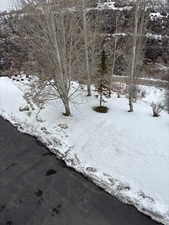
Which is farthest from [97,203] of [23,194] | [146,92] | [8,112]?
[146,92]

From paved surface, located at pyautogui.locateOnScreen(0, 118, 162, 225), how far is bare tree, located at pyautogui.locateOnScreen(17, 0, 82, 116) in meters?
2.77

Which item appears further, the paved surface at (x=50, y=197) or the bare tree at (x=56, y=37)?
the bare tree at (x=56, y=37)

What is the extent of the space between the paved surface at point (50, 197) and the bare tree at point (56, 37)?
277cm

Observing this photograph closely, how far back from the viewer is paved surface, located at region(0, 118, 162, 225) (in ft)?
12.9

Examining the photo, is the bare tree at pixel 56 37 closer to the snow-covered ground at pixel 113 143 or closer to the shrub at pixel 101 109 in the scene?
the snow-covered ground at pixel 113 143

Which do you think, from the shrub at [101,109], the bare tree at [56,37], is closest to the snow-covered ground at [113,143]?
the shrub at [101,109]

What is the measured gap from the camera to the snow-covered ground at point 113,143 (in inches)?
179

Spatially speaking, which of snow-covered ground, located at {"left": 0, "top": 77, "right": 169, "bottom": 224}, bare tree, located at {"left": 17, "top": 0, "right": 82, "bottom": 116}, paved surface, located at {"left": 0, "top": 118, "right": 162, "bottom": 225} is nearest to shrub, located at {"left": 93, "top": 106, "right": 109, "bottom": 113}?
snow-covered ground, located at {"left": 0, "top": 77, "right": 169, "bottom": 224}

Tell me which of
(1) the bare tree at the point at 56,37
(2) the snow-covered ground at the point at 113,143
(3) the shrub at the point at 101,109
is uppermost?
(1) the bare tree at the point at 56,37

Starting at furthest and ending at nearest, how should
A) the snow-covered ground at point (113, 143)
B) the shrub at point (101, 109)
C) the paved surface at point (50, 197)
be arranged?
the shrub at point (101, 109), the snow-covered ground at point (113, 143), the paved surface at point (50, 197)

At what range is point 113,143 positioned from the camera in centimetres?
612

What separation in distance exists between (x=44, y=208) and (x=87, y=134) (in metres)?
2.89

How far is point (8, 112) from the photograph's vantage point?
27.4 ft

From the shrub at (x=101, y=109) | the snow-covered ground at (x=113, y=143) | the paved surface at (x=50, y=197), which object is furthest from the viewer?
the shrub at (x=101, y=109)
